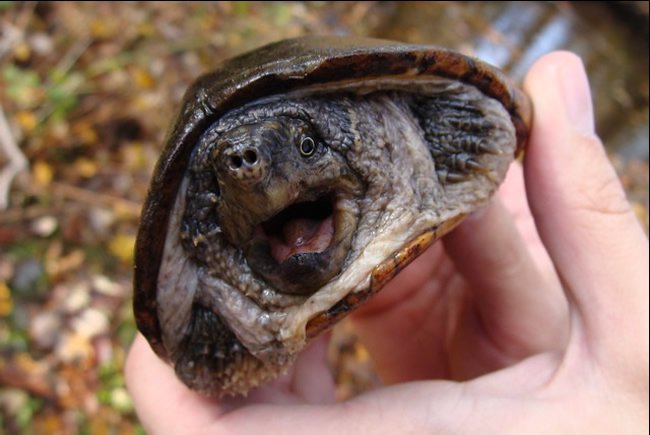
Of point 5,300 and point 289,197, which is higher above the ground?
point 289,197

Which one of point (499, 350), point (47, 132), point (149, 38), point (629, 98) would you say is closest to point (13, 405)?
point (47, 132)

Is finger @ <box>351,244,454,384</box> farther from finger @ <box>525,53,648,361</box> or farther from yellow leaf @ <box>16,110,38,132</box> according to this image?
yellow leaf @ <box>16,110,38,132</box>

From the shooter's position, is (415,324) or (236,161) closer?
(236,161)

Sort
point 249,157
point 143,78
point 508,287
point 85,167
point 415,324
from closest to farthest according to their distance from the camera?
point 249,157 → point 508,287 → point 415,324 → point 85,167 → point 143,78

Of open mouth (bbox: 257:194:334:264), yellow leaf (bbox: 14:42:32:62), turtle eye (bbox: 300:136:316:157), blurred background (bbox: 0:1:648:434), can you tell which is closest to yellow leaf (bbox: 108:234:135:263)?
blurred background (bbox: 0:1:648:434)

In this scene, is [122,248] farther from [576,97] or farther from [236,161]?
[576,97]

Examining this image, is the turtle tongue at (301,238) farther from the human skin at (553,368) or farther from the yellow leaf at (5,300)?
the yellow leaf at (5,300)

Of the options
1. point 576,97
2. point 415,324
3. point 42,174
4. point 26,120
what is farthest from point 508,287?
point 26,120

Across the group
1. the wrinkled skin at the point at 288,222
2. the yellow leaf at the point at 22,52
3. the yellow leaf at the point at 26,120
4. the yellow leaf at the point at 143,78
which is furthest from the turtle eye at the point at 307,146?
the yellow leaf at the point at 22,52
